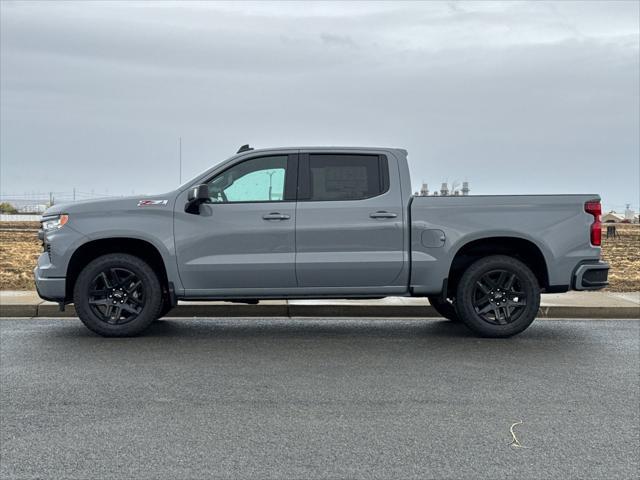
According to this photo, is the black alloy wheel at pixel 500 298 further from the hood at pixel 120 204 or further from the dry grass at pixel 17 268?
the dry grass at pixel 17 268

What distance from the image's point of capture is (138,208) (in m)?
7.90

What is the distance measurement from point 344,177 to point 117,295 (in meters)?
2.85

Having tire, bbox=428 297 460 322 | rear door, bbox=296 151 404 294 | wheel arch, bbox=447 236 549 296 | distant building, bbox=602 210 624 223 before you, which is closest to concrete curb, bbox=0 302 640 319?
tire, bbox=428 297 460 322

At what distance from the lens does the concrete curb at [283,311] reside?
31.5ft

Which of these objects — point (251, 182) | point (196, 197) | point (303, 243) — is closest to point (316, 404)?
point (303, 243)

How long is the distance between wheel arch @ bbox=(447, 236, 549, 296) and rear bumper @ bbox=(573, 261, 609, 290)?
32cm

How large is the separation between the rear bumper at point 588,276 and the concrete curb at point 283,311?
6.06 feet

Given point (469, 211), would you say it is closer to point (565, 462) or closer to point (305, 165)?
point (305, 165)

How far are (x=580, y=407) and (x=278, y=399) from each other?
2237mm

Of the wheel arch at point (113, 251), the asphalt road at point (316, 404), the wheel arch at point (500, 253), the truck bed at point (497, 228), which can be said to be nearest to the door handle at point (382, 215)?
the truck bed at point (497, 228)

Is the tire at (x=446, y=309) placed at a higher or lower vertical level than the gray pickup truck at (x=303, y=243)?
lower

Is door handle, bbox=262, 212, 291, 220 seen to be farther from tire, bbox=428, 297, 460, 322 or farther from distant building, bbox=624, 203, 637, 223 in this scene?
distant building, bbox=624, 203, 637, 223

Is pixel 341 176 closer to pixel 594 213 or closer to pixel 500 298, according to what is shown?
pixel 500 298

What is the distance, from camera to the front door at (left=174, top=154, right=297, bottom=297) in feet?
25.8
